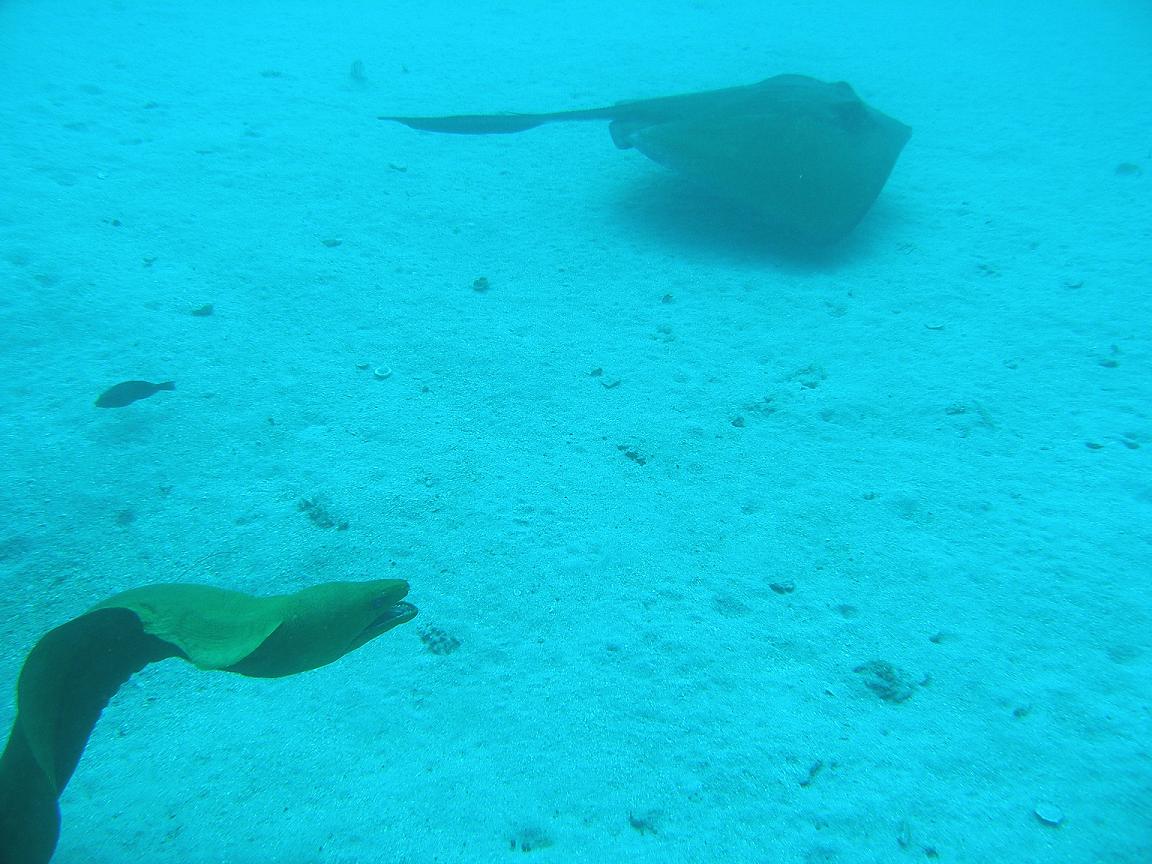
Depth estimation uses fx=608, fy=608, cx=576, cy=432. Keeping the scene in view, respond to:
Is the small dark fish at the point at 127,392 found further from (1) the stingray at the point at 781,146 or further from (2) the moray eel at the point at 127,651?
(1) the stingray at the point at 781,146

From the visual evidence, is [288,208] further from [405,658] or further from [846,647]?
[846,647]

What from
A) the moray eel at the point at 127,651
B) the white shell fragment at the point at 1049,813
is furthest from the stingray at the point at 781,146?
the moray eel at the point at 127,651

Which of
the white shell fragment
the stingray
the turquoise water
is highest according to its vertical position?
the stingray

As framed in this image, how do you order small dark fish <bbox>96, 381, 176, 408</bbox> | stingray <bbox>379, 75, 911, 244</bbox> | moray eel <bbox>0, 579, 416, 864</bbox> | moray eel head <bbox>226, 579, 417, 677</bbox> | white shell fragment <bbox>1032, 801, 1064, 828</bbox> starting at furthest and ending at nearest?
stingray <bbox>379, 75, 911, 244</bbox>
small dark fish <bbox>96, 381, 176, 408</bbox>
white shell fragment <bbox>1032, 801, 1064, 828</bbox>
moray eel head <bbox>226, 579, 417, 677</bbox>
moray eel <bbox>0, 579, 416, 864</bbox>

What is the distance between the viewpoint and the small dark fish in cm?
320

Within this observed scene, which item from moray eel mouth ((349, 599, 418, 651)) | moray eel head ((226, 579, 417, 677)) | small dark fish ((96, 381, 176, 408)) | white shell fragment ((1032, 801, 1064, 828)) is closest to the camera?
moray eel head ((226, 579, 417, 677))

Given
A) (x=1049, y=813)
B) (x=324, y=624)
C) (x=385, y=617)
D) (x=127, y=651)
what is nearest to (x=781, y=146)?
(x=1049, y=813)

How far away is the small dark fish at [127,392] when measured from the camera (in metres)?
3.20

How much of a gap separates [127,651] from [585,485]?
1906 millimetres

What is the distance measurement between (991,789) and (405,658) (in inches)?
76.2

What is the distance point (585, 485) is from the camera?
2.98m

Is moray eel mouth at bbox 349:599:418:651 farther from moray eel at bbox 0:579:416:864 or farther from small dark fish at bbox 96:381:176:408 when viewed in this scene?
small dark fish at bbox 96:381:176:408

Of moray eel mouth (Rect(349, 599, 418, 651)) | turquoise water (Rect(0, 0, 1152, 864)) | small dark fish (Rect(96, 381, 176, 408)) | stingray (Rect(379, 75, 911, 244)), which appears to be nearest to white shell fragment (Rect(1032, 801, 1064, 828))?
turquoise water (Rect(0, 0, 1152, 864))

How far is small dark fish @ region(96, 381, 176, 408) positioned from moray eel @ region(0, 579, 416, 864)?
7.15ft
